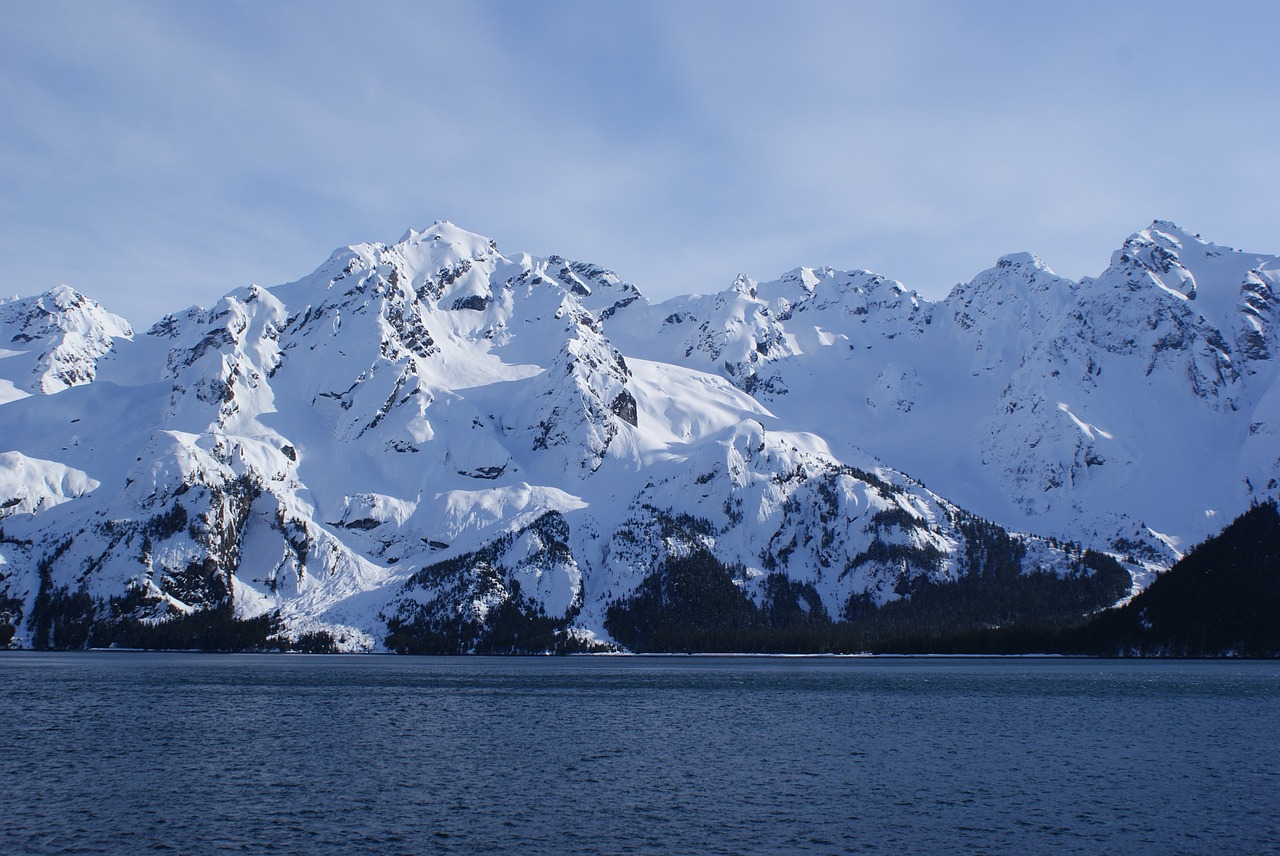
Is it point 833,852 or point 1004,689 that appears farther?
point 1004,689

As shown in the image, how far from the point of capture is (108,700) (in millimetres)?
128125

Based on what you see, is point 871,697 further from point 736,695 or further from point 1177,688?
point 1177,688

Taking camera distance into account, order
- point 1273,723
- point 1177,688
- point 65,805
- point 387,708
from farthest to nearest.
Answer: point 1177,688 → point 387,708 → point 1273,723 → point 65,805

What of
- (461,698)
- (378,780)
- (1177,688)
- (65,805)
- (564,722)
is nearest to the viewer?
A: (65,805)

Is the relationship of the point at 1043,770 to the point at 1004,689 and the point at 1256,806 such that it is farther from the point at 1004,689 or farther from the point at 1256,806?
the point at 1004,689

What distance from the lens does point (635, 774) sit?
251ft

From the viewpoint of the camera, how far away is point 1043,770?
77750 mm

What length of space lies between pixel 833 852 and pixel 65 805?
44609 millimetres

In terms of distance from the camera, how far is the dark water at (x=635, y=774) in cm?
5584

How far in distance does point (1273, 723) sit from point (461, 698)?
95444mm

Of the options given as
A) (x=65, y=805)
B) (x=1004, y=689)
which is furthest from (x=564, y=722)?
(x=1004, y=689)

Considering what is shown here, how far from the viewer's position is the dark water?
5584 centimetres

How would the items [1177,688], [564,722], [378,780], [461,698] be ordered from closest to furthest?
1. [378,780]
2. [564,722]
3. [461,698]
4. [1177,688]

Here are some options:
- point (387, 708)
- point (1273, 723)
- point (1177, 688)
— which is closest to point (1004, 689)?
point (1177, 688)
